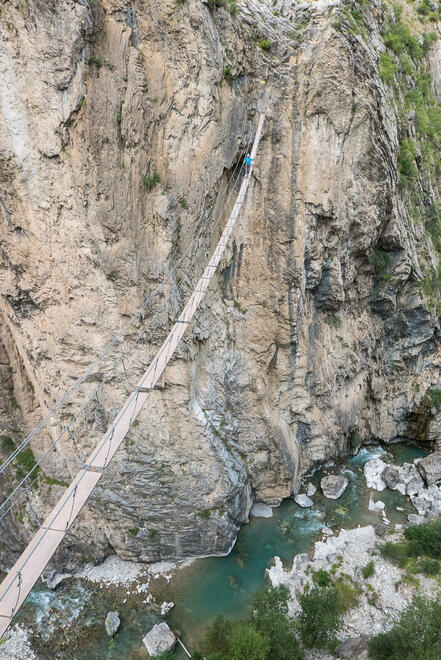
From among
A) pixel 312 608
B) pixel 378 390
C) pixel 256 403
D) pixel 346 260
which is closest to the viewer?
pixel 312 608

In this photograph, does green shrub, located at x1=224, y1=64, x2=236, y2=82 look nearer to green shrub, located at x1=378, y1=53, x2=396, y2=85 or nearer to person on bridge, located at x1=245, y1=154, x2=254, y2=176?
person on bridge, located at x1=245, y1=154, x2=254, y2=176

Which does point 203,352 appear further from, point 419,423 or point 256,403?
point 419,423

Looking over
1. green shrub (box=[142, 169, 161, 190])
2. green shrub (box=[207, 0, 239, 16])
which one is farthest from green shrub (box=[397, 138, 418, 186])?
green shrub (box=[142, 169, 161, 190])

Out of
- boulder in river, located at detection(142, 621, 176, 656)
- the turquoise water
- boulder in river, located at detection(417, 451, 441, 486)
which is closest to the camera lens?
boulder in river, located at detection(142, 621, 176, 656)

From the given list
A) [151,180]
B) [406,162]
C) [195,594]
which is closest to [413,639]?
[195,594]

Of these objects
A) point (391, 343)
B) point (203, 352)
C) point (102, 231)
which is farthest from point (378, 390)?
point (102, 231)

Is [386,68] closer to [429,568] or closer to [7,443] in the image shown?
[429,568]

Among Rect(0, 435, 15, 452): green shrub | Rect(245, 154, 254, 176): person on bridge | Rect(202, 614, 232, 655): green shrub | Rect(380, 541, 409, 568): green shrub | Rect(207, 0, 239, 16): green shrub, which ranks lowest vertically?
Rect(380, 541, 409, 568): green shrub
